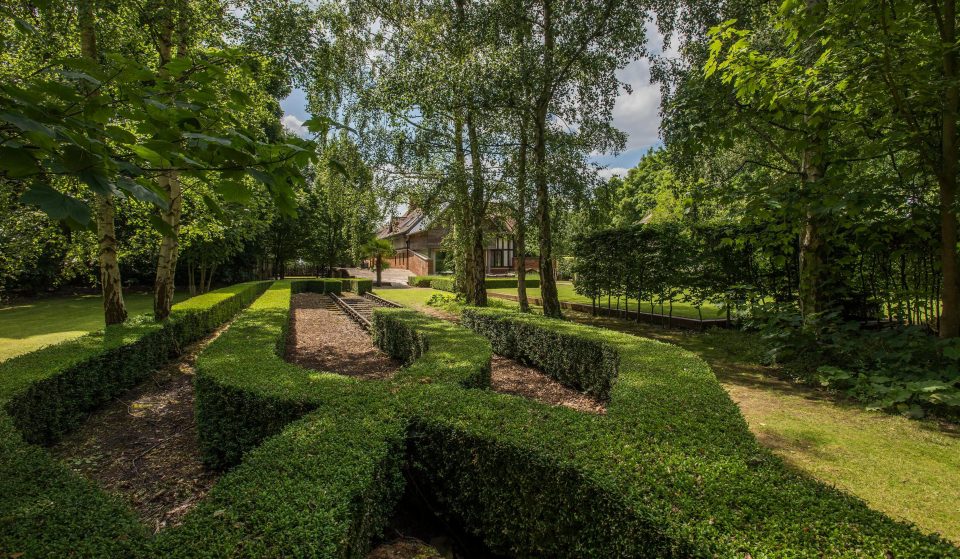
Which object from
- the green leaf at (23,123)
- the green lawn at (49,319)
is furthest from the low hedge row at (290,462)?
the green lawn at (49,319)

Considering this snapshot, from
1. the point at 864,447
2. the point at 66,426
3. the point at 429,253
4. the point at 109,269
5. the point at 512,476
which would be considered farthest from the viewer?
the point at 429,253

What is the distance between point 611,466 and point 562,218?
10.6 metres

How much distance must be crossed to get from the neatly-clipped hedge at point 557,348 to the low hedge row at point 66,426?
15.4 ft

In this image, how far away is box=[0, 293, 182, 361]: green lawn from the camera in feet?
34.2

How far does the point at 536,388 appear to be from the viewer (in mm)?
6887

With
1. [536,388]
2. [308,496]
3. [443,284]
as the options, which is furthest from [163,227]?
[443,284]

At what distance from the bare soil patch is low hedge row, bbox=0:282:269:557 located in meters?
4.68

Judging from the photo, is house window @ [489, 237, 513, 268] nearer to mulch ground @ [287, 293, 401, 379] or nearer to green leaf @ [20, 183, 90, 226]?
mulch ground @ [287, 293, 401, 379]

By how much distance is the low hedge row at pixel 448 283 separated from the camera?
26725 mm

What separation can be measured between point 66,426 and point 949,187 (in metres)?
11.0

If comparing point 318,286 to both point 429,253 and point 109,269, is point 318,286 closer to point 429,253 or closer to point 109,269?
point 429,253

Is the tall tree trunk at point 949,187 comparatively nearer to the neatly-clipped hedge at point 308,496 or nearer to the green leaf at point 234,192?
the neatly-clipped hedge at point 308,496

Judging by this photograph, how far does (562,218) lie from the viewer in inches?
491

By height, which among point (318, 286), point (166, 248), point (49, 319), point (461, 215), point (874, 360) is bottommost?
point (49, 319)
